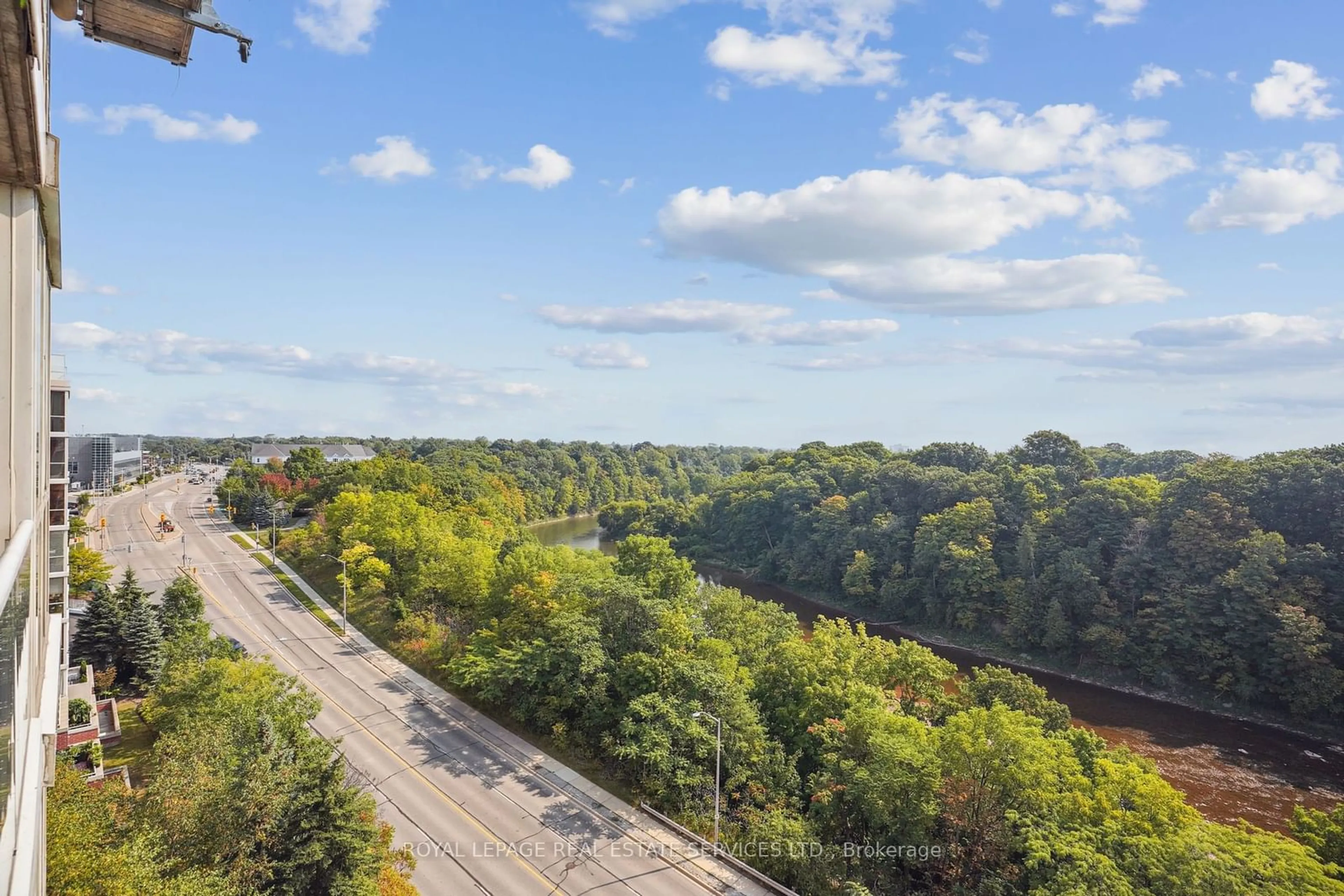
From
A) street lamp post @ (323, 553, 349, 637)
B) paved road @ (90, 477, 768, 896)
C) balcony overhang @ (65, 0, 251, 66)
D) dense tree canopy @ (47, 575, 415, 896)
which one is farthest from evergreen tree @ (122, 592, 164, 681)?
balcony overhang @ (65, 0, 251, 66)

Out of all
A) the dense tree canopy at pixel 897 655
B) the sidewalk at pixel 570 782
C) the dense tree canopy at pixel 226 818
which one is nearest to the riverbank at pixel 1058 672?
the dense tree canopy at pixel 897 655

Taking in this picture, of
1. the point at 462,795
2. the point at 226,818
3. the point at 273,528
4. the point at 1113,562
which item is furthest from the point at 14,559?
the point at 273,528

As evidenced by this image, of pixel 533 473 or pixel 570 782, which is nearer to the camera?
pixel 570 782

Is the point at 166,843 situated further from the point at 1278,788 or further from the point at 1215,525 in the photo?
the point at 1215,525

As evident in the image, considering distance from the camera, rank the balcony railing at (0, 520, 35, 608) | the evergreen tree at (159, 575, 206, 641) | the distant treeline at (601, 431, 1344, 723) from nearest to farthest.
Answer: the balcony railing at (0, 520, 35, 608)
the evergreen tree at (159, 575, 206, 641)
the distant treeline at (601, 431, 1344, 723)

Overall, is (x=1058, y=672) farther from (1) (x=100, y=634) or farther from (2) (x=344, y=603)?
(1) (x=100, y=634)

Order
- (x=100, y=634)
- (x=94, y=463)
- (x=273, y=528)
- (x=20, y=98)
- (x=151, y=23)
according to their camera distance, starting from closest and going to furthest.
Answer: (x=20, y=98) < (x=151, y=23) < (x=100, y=634) < (x=273, y=528) < (x=94, y=463)

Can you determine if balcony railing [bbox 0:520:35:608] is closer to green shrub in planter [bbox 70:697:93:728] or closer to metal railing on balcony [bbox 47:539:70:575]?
metal railing on balcony [bbox 47:539:70:575]

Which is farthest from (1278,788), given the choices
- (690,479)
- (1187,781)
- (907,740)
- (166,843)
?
(690,479)
